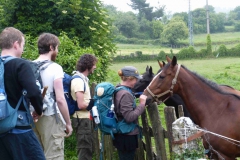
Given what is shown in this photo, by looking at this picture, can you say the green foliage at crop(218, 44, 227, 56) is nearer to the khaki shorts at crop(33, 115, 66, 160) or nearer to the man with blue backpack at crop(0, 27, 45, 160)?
the khaki shorts at crop(33, 115, 66, 160)

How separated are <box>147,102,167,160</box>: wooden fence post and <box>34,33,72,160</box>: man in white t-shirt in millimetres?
1259

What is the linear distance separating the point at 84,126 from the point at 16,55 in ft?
6.44

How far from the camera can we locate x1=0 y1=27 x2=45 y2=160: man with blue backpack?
320cm

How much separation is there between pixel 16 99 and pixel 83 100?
5.26 feet

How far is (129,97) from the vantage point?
14.3 feet

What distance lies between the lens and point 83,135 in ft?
16.8

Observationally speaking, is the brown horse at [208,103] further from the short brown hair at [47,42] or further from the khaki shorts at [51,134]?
the short brown hair at [47,42]

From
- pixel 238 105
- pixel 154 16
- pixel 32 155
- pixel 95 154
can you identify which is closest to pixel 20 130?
pixel 32 155

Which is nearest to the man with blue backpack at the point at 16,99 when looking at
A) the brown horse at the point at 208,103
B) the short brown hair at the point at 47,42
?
the short brown hair at the point at 47,42

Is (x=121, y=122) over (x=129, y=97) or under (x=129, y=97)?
under

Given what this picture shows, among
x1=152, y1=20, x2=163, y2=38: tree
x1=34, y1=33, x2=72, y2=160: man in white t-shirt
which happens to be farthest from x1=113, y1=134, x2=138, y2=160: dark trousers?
x1=152, y1=20, x2=163, y2=38: tree

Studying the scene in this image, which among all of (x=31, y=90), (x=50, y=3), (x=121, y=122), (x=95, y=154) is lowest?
(x=95, y=154)

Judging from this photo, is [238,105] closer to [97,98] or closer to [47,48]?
[97,98]

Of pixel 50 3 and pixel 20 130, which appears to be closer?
pixel 20 130
